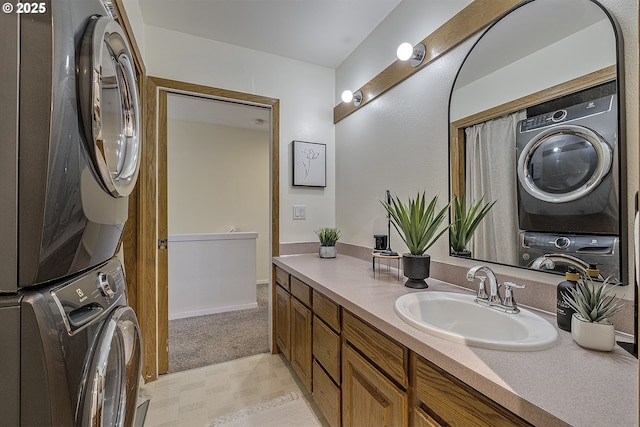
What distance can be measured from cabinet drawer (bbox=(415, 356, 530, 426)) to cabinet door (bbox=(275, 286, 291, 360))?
125 cm

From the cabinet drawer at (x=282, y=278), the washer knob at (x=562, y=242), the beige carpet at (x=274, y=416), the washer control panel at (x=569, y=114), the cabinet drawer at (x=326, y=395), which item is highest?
the washer control panel at (x=569, y=114)

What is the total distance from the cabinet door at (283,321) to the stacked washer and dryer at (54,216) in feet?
4.51

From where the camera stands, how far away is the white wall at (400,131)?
3.29ft

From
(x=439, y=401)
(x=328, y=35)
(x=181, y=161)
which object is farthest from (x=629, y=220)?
(x=181, y=161)

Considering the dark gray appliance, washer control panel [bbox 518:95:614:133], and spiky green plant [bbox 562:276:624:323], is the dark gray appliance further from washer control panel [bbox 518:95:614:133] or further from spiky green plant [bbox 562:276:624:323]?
washer control panel [bbox 518:95:614:133]

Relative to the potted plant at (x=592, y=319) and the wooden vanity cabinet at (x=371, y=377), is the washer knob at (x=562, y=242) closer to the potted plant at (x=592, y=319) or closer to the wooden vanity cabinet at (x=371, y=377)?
the potted plant at (x=592, y=319)

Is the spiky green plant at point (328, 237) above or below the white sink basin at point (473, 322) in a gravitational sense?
above

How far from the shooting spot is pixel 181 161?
161 inches

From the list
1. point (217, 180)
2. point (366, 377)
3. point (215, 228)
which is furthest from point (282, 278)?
point (217, 180)

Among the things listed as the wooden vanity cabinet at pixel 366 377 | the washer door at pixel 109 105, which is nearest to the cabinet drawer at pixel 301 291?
the wooden vanity cabinet at pixel 366 377

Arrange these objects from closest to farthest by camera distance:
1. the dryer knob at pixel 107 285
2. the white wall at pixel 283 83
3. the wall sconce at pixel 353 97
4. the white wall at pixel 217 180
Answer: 1. the dryer knob at pixel 107 285
2. the white wall at pixel 283 83
3. the wall sconce at pixel 353 97
4. the white wall at pixel 217 180

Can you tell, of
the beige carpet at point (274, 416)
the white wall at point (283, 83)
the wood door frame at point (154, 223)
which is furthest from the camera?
the white wall at point (283, 83)

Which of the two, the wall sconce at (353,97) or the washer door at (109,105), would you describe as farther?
the wall sconce at (353,97)

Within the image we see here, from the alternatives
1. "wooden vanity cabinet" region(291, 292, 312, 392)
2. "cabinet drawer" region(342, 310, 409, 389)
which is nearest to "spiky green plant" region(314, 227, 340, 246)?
"wooden vanity cabinet" region(291, 292, 312, 392)
